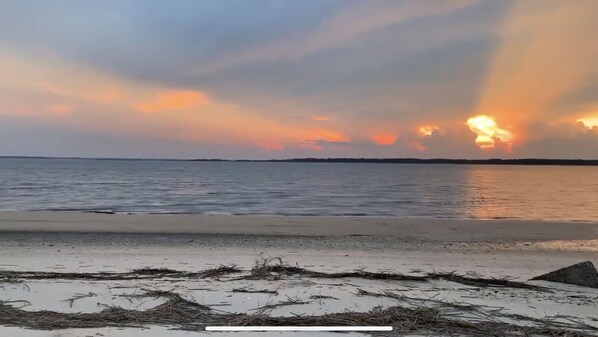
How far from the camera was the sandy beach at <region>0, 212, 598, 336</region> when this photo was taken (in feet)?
16.5

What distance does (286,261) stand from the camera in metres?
9.09

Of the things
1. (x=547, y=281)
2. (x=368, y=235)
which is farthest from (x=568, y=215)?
(x=547, y=281)

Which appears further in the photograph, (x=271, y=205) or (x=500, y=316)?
(x=271, y=205)

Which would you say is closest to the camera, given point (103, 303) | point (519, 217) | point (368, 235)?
point (103, 303)

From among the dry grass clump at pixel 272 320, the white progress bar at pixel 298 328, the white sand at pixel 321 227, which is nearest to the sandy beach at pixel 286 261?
the white sand at pixel 321 227

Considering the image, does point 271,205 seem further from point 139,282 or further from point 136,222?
point 139,282

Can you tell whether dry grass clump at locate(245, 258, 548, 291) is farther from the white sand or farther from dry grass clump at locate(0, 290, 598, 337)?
the white sand

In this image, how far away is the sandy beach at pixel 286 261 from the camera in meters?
5.04

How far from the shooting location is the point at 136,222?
1727cm

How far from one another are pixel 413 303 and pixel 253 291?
1.87m

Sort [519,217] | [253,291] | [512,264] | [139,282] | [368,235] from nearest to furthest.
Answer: [253,291] → [139,282] → [512,264] → [368,235] → [519,217]

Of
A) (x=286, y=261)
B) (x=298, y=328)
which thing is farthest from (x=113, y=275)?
(x=298, y=328)

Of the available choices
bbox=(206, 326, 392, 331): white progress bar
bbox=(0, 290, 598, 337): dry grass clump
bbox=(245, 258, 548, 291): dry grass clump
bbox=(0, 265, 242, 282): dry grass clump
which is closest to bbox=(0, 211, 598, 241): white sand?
bbox=(245, 258, 548, 291): dry grass clump

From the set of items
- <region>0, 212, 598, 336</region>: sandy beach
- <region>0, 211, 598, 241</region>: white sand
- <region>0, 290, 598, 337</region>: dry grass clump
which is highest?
<region>0, 290, 598, 337</region>: dry grass clump
